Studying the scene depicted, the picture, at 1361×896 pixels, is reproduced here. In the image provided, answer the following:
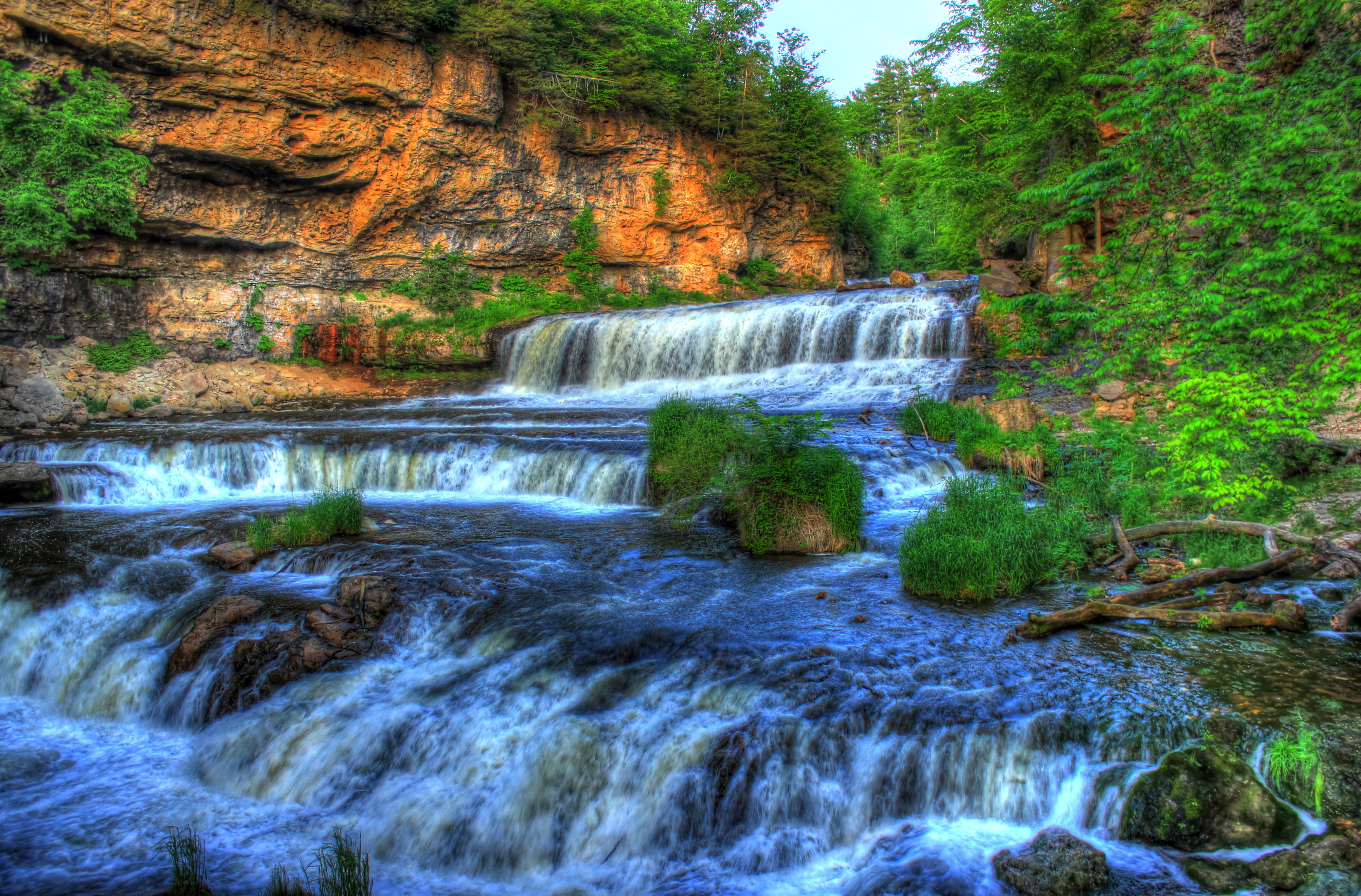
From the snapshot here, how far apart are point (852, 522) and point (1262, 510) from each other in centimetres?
360

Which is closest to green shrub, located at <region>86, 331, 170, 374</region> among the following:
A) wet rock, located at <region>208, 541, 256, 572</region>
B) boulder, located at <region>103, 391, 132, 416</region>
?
boulder, located at <region>103, 391, 132, 416</region>

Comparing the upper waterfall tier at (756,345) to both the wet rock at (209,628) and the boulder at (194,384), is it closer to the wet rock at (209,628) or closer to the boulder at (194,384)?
the boulder at (194,384)

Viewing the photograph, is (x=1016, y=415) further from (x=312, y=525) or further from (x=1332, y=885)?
(x=312, y=525)

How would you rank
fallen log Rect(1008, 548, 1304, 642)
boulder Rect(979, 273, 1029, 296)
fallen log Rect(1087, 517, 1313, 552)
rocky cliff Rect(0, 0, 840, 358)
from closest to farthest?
fallen log Rect(1008, 548, 1304, 642)
fallen log Rect(1087, 517, 1313, 552)
boulder Rect(979, 273, 1029, 296)
rocky cliff Rect(0, 0, 840, 358)

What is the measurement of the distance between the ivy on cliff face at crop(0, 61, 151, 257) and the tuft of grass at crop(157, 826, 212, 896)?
1936 centimetres

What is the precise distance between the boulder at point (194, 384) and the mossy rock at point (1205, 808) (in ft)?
68.4

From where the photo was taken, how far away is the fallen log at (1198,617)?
194 inches

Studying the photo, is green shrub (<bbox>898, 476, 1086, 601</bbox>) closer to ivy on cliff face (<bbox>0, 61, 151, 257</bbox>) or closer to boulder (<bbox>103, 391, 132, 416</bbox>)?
boulder (<bbox>103, 391, 132, 416</bbox>)

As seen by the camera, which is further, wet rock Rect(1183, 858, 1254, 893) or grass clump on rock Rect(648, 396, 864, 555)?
grass clump on rock Rect(648, 396, 864, 555)

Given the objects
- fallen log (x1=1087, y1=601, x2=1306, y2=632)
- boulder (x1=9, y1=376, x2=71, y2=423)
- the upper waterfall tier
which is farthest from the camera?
the upper waterfall tier

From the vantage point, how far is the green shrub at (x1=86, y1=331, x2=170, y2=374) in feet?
60.1

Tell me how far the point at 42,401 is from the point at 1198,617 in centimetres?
2004

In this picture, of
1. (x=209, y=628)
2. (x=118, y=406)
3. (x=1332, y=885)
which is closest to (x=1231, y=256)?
(x=1332, y=885)

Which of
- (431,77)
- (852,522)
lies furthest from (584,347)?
(852,522)
